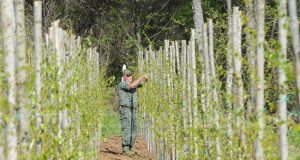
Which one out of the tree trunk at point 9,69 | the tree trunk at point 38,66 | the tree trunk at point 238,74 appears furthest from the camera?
the tree trunk at point 38,66

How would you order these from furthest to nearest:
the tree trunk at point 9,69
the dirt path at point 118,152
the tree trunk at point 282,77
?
the dirt path at point 118,152
the tree trunk at point 9,69
the tree trunk at point 282,77

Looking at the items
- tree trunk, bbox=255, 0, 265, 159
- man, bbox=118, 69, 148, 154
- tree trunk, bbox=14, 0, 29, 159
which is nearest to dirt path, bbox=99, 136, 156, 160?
man, bbox=118, 69, 148, 154

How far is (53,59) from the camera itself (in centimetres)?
610

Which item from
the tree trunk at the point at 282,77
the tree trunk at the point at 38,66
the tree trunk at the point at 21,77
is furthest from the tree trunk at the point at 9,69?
the tree trunk at the point at 282,77

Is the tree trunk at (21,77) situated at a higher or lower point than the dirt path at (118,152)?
higher

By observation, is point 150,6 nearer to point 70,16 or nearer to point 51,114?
point 70,16

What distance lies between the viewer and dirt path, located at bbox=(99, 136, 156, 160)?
13198mm

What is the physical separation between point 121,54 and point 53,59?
67.6 ft

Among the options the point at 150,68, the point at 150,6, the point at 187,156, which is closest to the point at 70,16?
the point at 150,6

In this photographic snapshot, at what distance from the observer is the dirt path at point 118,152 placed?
43.3 ft

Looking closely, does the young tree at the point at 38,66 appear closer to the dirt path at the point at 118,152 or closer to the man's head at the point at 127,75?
the man's head at the point at 127,75

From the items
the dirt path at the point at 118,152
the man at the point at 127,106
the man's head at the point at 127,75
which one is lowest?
the dirt path at the point at 118,152

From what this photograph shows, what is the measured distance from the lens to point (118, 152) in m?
14.2

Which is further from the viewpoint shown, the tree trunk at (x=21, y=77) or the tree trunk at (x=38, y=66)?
the tree trunk at (x=38, y=66)
